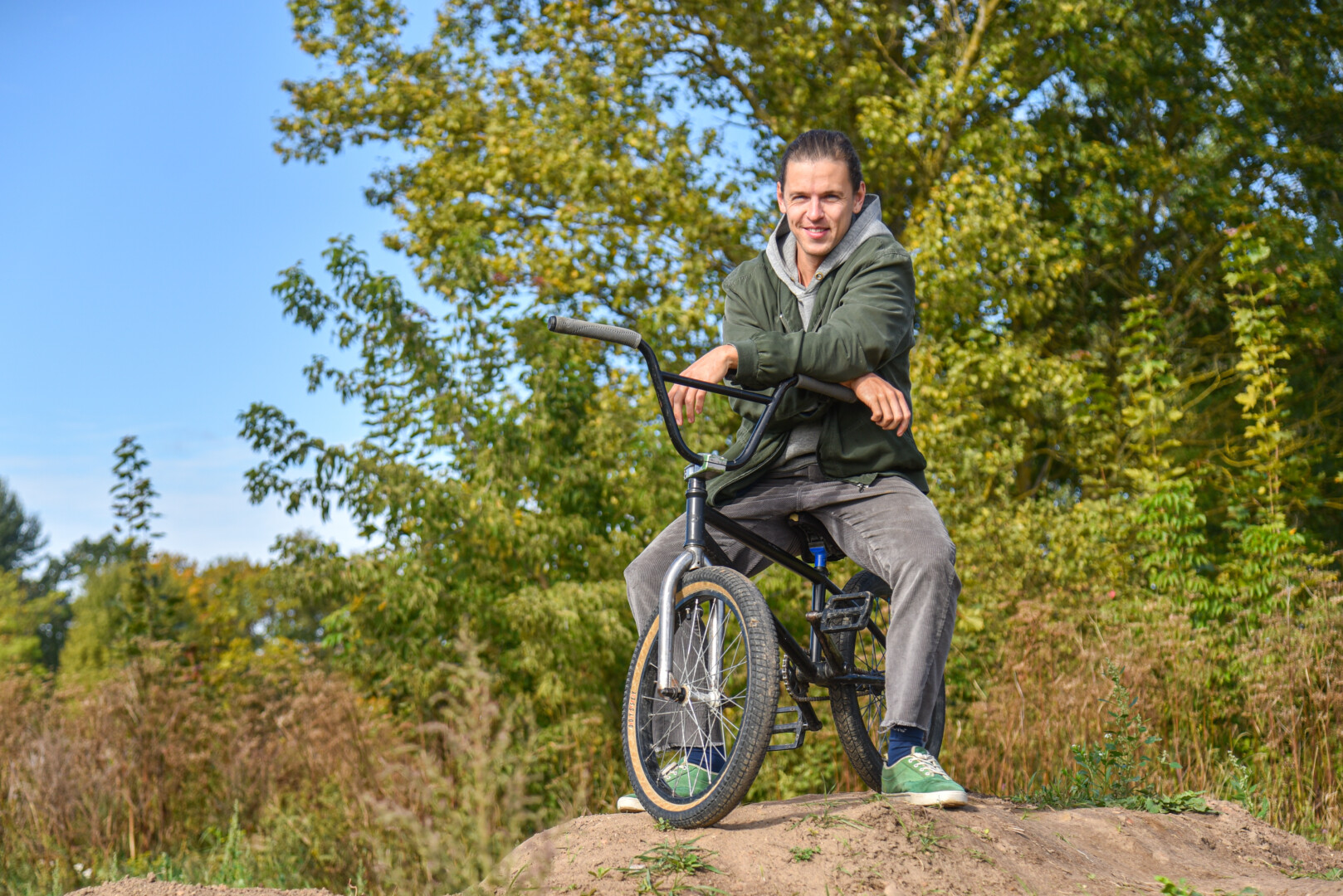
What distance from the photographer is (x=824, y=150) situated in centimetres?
330

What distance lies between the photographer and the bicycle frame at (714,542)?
296 centimetres

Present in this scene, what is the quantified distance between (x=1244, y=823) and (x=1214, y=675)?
8.21ft

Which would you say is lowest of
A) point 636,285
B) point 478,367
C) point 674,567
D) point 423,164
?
point 674,567

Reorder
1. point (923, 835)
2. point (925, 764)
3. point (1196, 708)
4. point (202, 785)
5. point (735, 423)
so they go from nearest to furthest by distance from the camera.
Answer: point (923, 835), point (925, 764), point (1196, 708), point (202, 785), point (735, 423)

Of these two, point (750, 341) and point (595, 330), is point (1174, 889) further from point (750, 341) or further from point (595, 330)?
point (595, 330)

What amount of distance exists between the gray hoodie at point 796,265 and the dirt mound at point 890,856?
3.24ft

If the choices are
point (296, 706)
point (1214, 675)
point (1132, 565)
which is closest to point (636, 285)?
point (1132, 565)

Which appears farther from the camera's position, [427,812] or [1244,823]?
[427,812]

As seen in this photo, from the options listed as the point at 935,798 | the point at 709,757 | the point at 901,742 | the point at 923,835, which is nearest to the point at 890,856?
the point at 923,835

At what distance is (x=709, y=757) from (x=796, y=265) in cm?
154

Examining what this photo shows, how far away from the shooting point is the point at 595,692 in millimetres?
6738

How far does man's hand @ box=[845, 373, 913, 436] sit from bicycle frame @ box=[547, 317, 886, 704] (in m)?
0.04

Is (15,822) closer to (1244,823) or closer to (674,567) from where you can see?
(674,567)

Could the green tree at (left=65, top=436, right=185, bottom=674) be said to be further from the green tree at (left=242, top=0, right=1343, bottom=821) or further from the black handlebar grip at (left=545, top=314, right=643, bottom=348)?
the black handlebar grip at (left=545, top=314, right=643, bottom=348)
